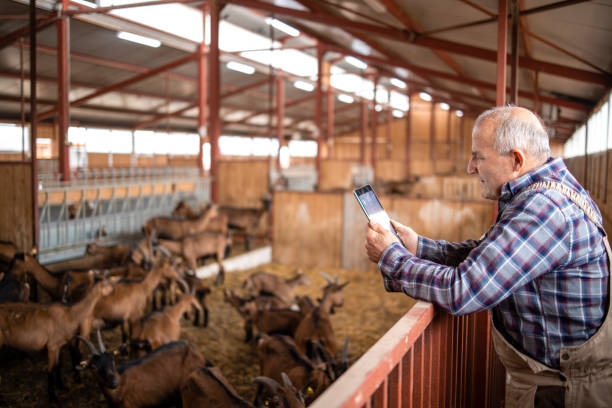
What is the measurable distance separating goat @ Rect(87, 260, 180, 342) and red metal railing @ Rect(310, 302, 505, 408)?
412cm

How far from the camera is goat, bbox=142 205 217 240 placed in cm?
955

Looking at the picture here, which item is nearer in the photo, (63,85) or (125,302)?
(125,302)

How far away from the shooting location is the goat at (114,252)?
25.7 feet

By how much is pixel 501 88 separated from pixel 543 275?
15.2ft

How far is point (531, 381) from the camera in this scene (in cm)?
173

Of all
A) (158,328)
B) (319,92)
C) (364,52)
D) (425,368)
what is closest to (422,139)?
(319,92)

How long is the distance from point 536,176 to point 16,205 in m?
7.32

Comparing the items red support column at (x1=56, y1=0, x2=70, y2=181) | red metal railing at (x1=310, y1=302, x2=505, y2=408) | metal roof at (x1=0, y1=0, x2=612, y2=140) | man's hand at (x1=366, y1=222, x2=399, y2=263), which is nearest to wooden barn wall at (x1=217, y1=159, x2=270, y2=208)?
metal roof at (x1=0, y1=0, x2=612, y2=140)

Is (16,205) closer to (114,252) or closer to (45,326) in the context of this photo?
(114,252)

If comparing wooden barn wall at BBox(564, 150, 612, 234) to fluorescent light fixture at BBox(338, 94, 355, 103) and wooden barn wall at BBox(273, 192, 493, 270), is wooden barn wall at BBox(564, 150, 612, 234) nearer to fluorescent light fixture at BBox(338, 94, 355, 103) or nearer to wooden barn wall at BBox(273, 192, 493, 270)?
wooden barn wall at BBox(273, 192, 493, 270)

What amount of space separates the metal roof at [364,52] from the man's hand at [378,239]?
3.95 metres

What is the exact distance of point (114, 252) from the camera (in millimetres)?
7902

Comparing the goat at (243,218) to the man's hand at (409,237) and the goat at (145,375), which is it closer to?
the goat at (145,375)

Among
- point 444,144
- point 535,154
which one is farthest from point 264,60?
point 444,144
